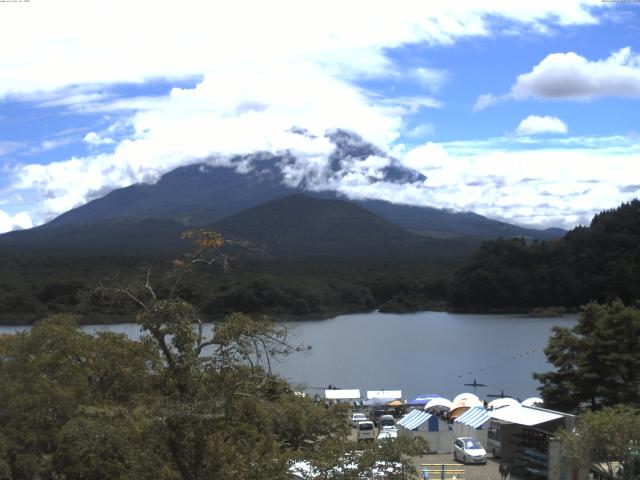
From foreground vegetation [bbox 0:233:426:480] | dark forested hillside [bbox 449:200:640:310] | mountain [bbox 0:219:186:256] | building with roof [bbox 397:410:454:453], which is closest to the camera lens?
foreground vegetation [bbox 0:233:426:480]

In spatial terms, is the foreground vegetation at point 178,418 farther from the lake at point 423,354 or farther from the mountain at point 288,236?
the mountain at point 288,236

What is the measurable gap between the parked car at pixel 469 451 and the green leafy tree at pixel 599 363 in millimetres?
2936

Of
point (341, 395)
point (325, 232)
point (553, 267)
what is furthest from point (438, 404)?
point (325, 232)

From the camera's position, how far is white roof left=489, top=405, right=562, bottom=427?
51.3 ft

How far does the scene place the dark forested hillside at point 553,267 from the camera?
7338 cm

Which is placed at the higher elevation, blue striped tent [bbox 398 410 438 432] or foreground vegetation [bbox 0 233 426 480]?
foreground vegetation [bbox 0 233 426 480]

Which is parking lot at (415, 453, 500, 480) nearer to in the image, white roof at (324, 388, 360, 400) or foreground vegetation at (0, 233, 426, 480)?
foreground vegetation at (0, 233, 426, 480)

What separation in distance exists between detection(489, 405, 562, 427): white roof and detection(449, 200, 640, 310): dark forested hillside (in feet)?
182

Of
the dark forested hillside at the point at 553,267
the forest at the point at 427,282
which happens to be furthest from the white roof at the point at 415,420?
the dark forested hillside at the point at 553,267

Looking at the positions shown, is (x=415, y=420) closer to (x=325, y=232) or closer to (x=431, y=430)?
(x=431, y=430)

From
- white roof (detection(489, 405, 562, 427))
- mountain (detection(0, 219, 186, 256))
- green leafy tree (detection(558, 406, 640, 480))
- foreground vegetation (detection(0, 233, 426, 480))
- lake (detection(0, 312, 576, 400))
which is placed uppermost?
mountain (detection(0, 219, 186, 256))

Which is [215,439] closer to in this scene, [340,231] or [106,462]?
[106,462]

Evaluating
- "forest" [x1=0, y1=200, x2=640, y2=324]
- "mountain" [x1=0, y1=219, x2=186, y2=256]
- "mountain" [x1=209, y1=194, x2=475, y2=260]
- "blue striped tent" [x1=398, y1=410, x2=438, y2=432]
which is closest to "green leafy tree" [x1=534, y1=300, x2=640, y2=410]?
"blue striped tent" [x1=398, y1=410, x2=438, y2=432]

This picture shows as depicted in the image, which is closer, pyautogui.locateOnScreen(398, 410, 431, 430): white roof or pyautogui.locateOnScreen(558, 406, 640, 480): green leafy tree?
pyautogui.locateOnScreen(558, 406, 640, 480): green leafy tree
